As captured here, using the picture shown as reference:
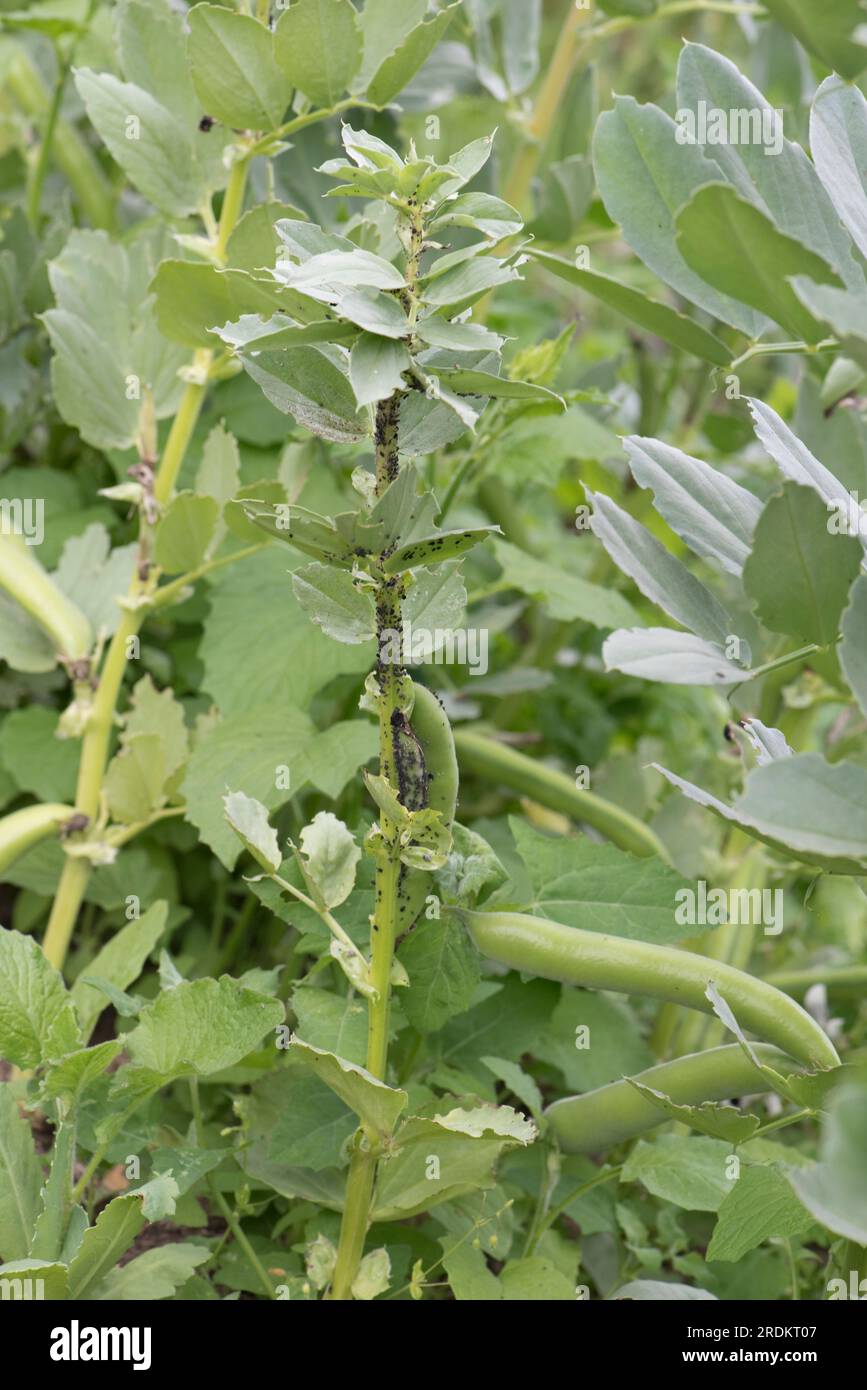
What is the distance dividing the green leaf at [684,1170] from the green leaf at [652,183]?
0.41 m

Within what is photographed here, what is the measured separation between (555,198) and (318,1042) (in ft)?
2.04

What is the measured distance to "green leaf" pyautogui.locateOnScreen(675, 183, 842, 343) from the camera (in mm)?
390

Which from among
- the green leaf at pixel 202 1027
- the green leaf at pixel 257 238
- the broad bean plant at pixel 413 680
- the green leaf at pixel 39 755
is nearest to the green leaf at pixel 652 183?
the broad bean plant at pixel 413 680

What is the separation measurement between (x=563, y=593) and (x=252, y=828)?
1.23 feet

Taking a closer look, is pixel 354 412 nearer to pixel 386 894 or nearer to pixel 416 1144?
pixel 386 894

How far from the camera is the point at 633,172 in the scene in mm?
519

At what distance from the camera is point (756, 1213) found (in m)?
0.58

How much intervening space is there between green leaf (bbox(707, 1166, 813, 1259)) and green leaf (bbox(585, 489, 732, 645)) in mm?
233

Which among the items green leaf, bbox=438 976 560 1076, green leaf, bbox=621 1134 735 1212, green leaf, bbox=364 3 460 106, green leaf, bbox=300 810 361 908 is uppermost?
green leaf, bbox=364 3 460 106

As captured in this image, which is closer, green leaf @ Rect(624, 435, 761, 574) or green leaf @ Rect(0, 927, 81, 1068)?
green leaf @ Rect(624, 435, 761, 574)

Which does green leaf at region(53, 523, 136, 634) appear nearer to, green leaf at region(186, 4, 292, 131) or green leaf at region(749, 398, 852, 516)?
green leaf at region(186, 4, 292, 131)

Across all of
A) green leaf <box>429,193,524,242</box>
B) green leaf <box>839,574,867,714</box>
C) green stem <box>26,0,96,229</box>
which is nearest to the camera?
green leaf <box>839,574,867,714</box>

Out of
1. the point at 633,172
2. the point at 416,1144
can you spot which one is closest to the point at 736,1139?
the point at 416,1144

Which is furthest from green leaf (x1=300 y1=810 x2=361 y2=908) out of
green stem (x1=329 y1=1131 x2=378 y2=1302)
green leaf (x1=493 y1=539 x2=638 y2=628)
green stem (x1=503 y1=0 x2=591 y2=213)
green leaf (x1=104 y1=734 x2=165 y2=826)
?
green stem (x1=503 y1=0 x2=591 y2=213)
